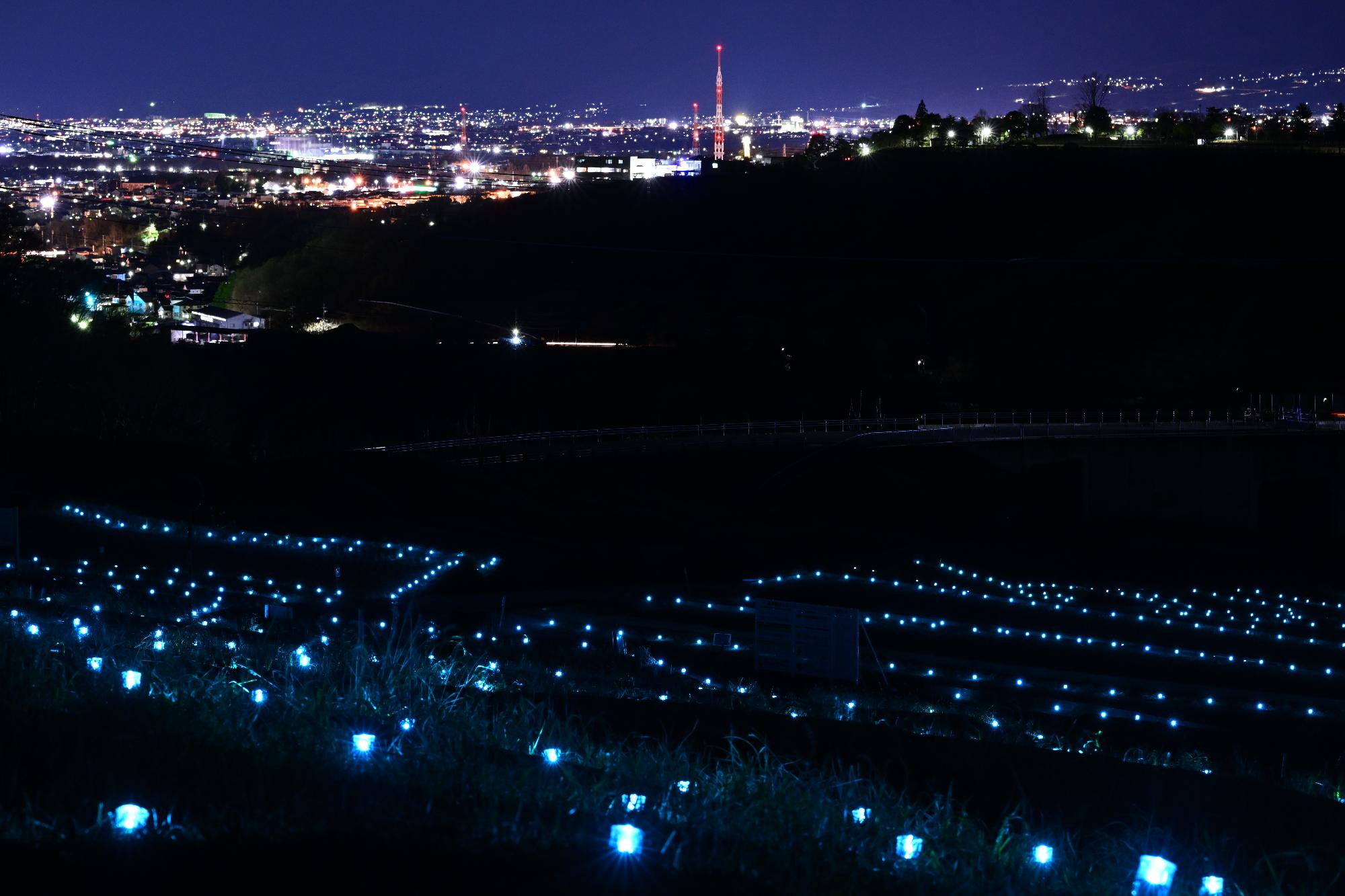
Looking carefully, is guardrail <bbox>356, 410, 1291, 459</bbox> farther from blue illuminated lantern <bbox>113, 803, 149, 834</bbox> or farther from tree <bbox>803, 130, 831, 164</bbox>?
tree <bbox>803, 130, 831, 164</bbox>

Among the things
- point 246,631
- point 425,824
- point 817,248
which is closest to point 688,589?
point 246,631

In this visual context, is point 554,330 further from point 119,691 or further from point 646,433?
point 119,691

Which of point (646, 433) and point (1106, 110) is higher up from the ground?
point (1106, 110)

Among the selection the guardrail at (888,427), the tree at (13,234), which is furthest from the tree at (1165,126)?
the tree at (13,234)

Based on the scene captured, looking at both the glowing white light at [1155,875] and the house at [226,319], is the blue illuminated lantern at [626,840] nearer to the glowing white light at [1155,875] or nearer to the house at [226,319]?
the glowing white light at [1155,875]

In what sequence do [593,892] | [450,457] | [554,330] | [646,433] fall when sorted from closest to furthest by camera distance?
[593,892] → [450,457] → [646,433] → [554,330]

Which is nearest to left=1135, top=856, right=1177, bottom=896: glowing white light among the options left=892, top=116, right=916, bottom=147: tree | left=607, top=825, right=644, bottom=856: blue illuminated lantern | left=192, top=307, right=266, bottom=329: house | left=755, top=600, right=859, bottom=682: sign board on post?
left=607, top=825, right=644, bottom=856: blue illuminated lantern
